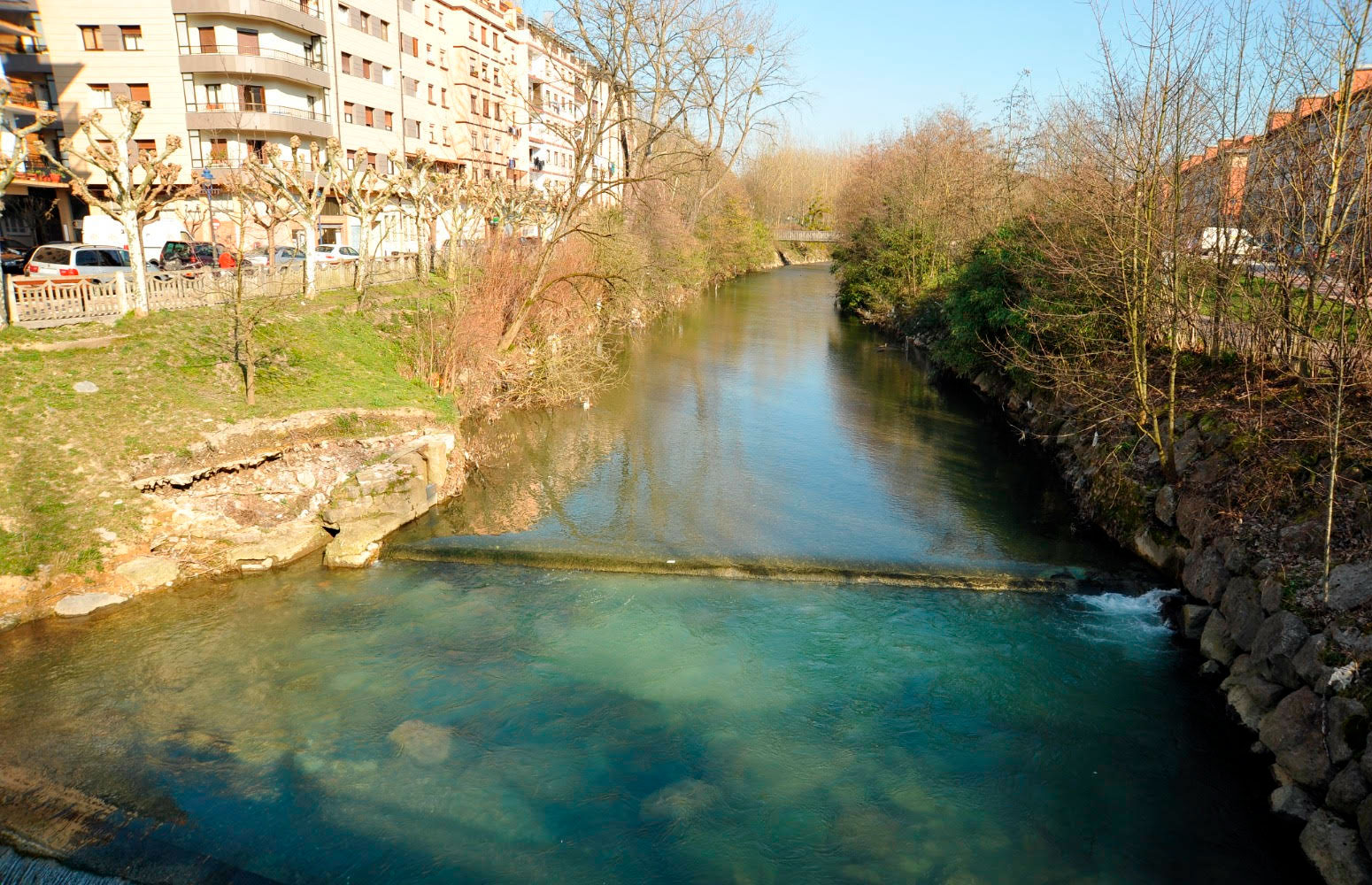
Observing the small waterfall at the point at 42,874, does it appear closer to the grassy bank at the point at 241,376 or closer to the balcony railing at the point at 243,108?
the grassy bank at the point at 241,376

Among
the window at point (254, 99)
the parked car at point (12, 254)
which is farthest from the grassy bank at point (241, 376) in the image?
the window at point (254, 99)

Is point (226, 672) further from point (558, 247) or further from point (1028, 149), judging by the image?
point (1028, 149)

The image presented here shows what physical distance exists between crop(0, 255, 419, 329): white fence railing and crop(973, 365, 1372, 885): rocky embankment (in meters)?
21.0

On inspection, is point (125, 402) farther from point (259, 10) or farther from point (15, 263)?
point (259, 10)

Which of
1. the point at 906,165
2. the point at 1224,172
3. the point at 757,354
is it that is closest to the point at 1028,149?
the point at 906,165

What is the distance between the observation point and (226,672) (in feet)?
38.4

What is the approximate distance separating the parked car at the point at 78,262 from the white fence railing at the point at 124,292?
1.17 metres

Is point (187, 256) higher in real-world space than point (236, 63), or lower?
lower

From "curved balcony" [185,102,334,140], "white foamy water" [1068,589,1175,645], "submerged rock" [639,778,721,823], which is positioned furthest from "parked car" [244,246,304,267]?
"white foamy water" [1068,589,1175,645]

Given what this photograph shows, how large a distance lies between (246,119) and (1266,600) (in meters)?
43.4

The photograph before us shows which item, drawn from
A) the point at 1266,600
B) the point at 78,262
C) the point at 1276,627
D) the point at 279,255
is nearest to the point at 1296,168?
the point at 1266,600

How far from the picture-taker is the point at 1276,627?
10.8 meters

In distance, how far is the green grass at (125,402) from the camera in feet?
43.7

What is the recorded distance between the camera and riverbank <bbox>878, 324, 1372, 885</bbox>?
8.93 metres
